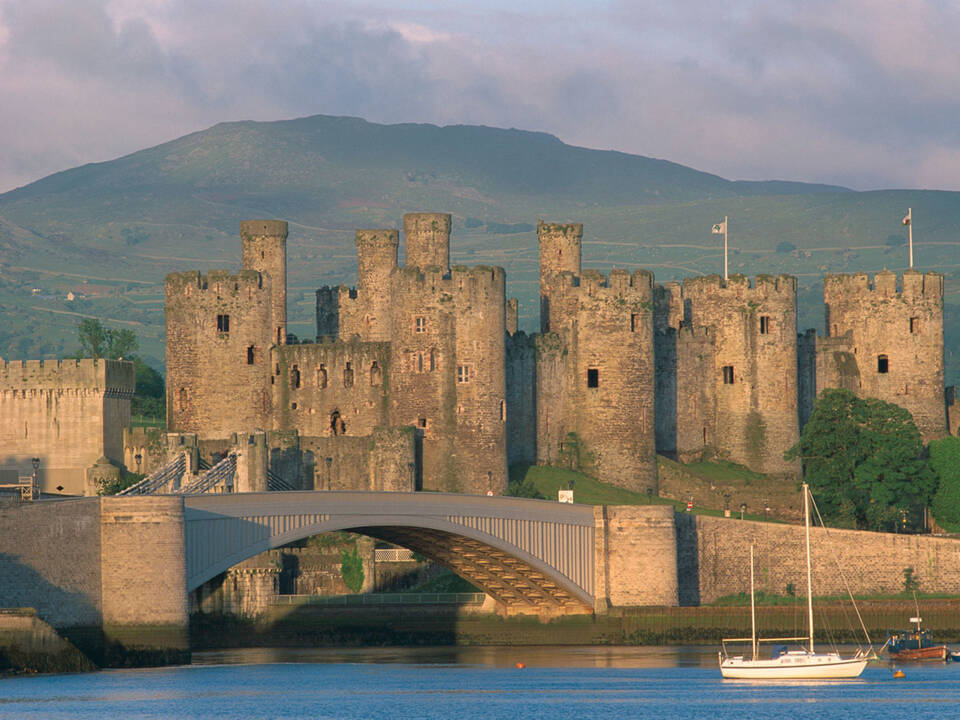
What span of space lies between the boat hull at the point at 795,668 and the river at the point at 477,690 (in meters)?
0.38

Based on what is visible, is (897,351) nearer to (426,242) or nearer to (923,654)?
(426,242)

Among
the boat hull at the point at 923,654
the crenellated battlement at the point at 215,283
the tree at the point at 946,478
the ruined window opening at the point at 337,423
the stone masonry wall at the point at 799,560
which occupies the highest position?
the crenellated battlement at the point at 215,283

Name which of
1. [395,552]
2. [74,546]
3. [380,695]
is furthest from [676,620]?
[74,546]

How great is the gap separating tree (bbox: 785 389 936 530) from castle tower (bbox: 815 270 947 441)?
560 cm

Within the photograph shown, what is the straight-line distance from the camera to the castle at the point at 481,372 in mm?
96812

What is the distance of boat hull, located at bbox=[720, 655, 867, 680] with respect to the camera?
74500mm

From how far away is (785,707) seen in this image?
6769cm

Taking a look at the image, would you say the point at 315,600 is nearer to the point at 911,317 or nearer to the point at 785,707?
the point at 785,707

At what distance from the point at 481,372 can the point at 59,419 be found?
17.5 metres

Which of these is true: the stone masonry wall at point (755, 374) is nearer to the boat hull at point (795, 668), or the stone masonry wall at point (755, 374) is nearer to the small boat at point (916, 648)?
the small boat at point (916, 648)

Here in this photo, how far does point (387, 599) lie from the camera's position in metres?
89.6

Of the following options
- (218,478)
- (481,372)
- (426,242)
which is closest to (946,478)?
(481,372)

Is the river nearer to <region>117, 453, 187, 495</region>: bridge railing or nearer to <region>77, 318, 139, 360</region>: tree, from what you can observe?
<region>117, 453, 187, 495</region>: bridge railing

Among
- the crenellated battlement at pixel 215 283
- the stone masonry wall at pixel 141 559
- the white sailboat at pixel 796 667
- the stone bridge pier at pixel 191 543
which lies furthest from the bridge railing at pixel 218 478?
the white sailboat at pixel 796 667
